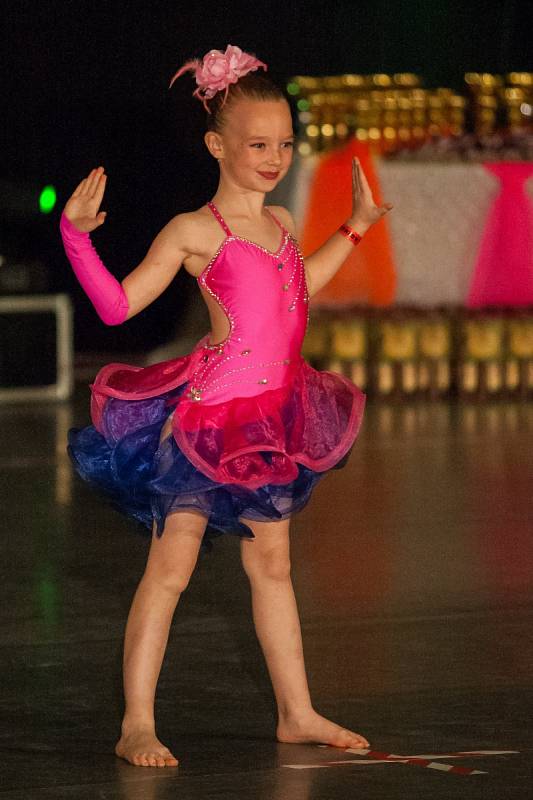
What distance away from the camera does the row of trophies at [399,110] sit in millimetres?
9047

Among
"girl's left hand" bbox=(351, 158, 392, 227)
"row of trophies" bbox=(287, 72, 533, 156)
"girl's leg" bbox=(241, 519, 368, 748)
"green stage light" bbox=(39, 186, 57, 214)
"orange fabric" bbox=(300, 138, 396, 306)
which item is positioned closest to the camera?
"girl's leg" bbox=(241, 519, 368, 748)

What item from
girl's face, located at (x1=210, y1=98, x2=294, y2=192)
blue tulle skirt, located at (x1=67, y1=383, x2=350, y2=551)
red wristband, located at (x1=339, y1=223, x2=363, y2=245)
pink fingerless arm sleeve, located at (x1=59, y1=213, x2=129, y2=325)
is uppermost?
girl's face, located at (x1=210, y1=98, x2=294, y2=192)

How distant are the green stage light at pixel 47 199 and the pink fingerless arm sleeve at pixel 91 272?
6350 millimetres

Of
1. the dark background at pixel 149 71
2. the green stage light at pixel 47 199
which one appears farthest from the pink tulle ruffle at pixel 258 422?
the dark background at pixel 149 71

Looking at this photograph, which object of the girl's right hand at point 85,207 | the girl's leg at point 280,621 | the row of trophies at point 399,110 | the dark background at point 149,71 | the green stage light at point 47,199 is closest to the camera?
the girl's right hand at point 85,207

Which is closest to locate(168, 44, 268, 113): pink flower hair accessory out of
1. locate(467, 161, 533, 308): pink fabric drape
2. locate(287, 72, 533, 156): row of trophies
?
locate(287, 72, 533, 156): row of trophies

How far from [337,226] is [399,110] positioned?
0.97 metres

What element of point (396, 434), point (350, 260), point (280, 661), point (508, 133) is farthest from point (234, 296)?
point (508, 133)

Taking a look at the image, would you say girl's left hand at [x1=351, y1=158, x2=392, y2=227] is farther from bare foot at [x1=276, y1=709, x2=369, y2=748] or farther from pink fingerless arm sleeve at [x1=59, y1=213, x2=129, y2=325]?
bare foot at [x1=276, y1=709, x2=369, y2=748]

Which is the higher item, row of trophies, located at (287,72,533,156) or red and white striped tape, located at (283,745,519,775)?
row of trophies, located at (287,72,533,156)

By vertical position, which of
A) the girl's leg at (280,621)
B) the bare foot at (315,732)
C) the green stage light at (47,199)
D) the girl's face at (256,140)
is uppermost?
the green stage light at (47,199)

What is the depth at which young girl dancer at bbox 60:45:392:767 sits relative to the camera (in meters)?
3.42

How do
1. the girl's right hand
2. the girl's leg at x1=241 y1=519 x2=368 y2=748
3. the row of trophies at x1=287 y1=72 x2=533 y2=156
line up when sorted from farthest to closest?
the row of trophies at x1=287 y1=72 x2=533 y2=156 → the girl's leg at x1=241 y1=519 x2=368 y2=748 → the girl's right hand

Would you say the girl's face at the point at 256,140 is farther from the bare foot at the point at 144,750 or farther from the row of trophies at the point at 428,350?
the row of trophies at the point at 428,350
